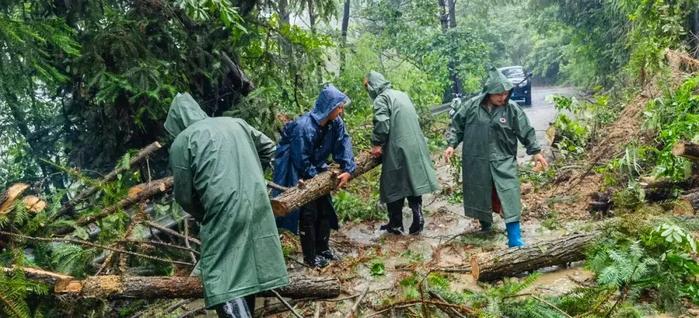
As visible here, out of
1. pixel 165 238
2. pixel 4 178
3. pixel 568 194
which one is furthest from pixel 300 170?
pixel 4 178

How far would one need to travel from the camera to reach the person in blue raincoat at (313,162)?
542cm

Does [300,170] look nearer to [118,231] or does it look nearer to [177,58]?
[118,231]

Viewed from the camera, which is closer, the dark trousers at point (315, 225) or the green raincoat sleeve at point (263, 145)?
the green raincoat sleeve at point (263, 145)

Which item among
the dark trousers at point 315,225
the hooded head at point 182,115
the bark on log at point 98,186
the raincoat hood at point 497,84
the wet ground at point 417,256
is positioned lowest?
the wet ground at point 417,256

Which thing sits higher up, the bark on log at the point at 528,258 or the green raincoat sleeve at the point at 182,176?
the green raincoat sleeve at the point at 182,176

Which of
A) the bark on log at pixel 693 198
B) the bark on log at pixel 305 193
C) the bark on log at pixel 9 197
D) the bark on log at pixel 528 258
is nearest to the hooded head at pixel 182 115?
the bark on log at pixel 305 193

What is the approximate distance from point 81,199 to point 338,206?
348 centimetres

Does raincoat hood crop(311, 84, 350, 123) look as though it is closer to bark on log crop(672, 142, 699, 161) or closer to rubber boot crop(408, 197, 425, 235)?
rubber boot crop(408, 197, 425, 235)

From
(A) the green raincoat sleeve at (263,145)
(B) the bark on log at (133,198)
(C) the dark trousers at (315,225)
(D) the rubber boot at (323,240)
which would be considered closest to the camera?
(A) the green raincoat sleeve at (263,145)

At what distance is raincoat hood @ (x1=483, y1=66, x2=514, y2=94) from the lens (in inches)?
222

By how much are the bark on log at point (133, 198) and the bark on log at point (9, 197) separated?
1.81 ft

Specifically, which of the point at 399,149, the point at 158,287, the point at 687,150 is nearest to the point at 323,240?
the point at 399,149

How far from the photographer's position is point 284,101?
27.4 feet

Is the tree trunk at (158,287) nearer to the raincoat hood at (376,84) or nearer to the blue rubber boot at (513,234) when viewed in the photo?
the blue rubber boot at (513,234)
